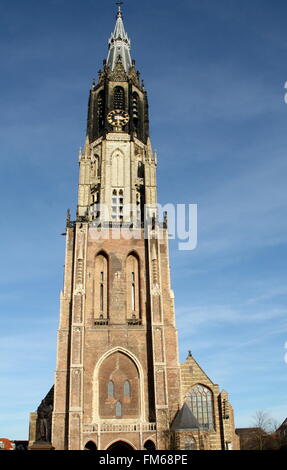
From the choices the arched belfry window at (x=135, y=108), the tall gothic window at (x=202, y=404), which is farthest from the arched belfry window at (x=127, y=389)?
the arched belfry window at (x=135, y=108)

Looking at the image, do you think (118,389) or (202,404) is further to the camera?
(202,404)

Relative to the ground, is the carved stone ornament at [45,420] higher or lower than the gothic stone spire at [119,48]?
lower

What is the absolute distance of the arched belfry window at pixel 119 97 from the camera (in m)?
49.4

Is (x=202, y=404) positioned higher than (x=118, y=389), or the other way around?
(x=118, y=389)

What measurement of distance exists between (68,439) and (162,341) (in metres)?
9.76

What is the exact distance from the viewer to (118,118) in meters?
48.6

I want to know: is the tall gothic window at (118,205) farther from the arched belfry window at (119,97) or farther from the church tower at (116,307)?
the arched belfry window at (119,97)

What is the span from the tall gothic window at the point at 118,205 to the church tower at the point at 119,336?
103 mm

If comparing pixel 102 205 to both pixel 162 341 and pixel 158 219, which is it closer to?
pixel 158 219

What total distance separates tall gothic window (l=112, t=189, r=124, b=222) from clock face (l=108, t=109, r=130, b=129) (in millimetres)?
8310

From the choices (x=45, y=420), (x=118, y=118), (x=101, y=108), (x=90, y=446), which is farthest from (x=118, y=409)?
(x=101, y=108)

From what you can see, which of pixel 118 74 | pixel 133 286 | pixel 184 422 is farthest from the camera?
pixel 118 74

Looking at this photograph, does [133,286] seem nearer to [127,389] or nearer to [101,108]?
[127,389]

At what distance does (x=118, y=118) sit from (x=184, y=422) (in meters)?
31.4
